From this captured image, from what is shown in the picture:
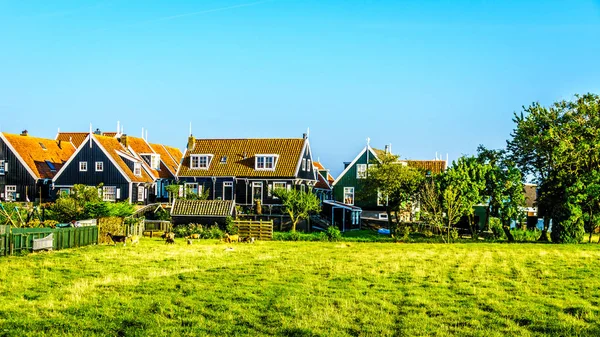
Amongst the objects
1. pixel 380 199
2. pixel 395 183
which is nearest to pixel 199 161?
pixel 380 199

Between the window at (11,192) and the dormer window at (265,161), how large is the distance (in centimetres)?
2340

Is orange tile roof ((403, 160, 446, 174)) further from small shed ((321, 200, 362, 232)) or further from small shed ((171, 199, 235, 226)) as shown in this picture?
small shed ((171, 199, 235, 226))

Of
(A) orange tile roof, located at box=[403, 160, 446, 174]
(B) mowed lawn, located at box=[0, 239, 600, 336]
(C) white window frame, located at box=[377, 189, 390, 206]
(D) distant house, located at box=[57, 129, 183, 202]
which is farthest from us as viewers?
(A) orange tile roof, located at box=[403, 160, 446, 174]

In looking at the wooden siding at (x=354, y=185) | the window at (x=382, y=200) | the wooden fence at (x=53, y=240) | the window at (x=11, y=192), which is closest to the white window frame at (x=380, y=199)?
the window at (x=382, y=200)

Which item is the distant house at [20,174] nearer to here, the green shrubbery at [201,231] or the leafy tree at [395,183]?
the green shrubbery at [201,231]

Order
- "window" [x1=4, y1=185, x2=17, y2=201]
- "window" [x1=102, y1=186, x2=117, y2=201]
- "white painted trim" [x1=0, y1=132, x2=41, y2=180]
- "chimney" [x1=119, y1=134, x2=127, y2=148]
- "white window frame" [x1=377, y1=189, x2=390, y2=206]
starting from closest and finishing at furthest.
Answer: "white window frame" [x1=377, y1=189, x2=390, y2=206] → "window" [x1=102, y1=186, x2=117, y2=201] → "white painted trim" [x1=0, y1=132, x2=41, y2=180] → "window" [x1=4, y1=185, x2=17, y2=201] → "chimney" [x1=119, y1=134, x2=127, y2=148]

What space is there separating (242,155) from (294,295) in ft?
151

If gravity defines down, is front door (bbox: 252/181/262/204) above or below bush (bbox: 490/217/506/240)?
above

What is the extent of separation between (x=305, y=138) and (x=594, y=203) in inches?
1093

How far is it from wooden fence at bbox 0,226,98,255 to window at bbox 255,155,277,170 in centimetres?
2512

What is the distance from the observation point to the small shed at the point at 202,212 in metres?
53.0

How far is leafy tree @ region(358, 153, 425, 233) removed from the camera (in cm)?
5878

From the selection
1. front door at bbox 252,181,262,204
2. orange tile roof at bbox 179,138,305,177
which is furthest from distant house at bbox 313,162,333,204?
front door at bbox 252,181,262,204

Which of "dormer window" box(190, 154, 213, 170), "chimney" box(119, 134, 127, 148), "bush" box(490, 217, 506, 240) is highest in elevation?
"chimney" box(119, 134, 127, 148)
